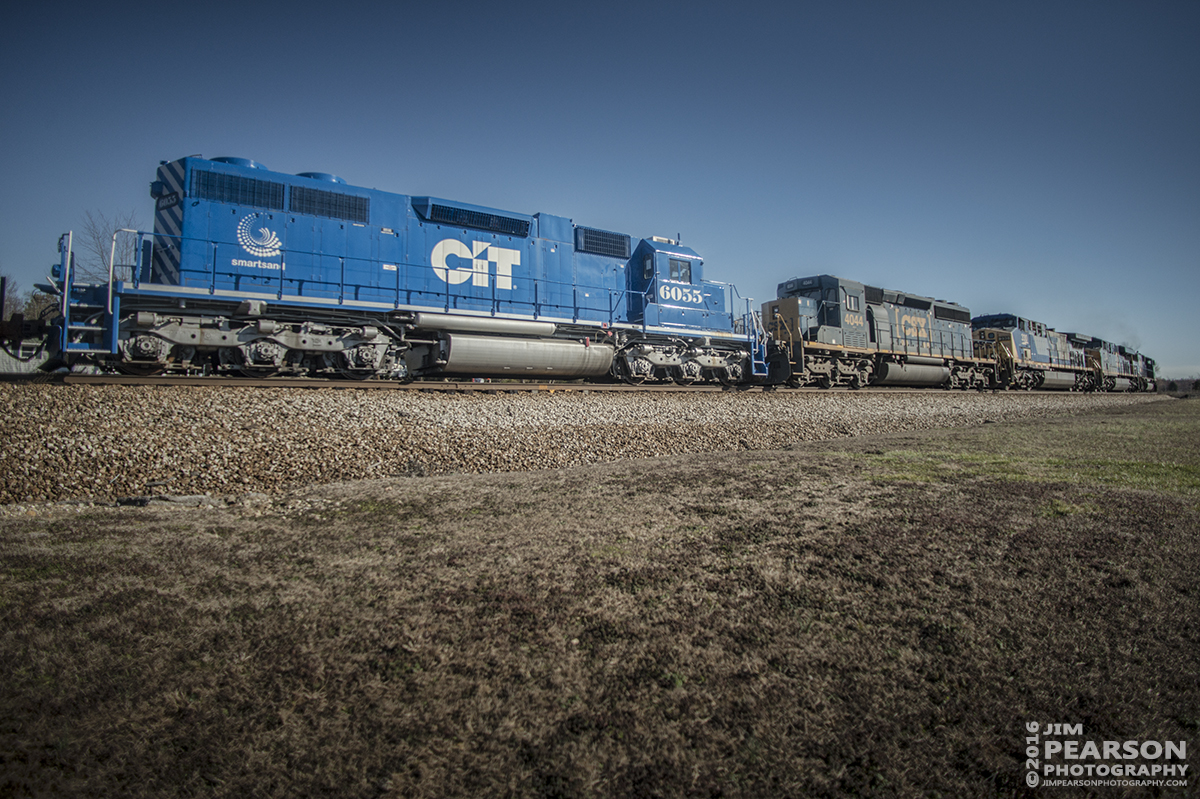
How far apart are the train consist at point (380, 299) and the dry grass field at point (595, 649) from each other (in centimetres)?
615

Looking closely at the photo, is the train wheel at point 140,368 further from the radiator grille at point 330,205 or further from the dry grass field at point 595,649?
the dry grass field at point 595,649

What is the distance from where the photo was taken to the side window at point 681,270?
562 inches

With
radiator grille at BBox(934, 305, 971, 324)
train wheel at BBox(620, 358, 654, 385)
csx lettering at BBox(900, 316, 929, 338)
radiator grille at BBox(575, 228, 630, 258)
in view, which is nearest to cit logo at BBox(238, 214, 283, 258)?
radiator grille at BBox(575, 228, 630, 258)

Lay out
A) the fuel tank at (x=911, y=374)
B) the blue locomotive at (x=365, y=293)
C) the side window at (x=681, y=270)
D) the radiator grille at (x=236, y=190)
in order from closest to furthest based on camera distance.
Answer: the blue locomotive at (x=365, y=293)
the radiator grille at (x=236, y=190)
the side window at (x=681, y=270)
the fuel tank at (x=911, y=374)

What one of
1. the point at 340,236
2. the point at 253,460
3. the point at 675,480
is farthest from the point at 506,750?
the point at 340,236

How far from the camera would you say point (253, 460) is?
222 inches

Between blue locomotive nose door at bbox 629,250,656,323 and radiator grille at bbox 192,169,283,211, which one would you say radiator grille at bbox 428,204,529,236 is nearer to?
radiator grille at bbox 192,169,283,211

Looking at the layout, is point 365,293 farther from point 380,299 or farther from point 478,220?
point 478,220

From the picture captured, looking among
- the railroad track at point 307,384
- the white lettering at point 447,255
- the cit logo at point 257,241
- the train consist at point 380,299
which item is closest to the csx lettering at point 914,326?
the train consist at point 380,299

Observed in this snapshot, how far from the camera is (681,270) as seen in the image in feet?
47.2

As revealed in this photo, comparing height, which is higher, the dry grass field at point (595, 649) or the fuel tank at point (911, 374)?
the fuel tank at point (911, 374)

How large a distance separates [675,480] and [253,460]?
4.22 m

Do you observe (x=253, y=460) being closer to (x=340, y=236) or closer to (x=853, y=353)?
(x=340, y=236)

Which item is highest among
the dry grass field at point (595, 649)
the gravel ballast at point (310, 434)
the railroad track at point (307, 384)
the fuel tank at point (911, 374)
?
the fuel tank at point (911, 374)
